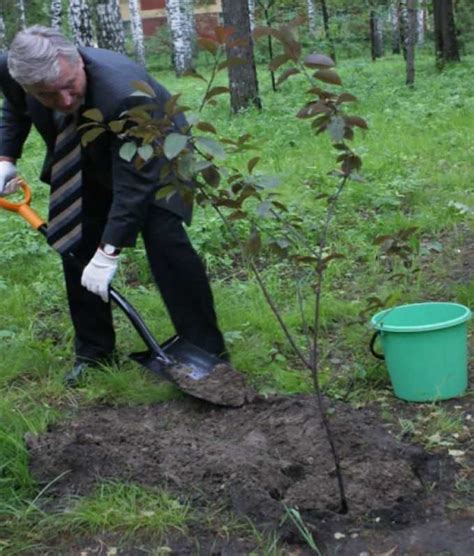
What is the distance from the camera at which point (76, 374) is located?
377cm

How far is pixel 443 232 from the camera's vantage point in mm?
5613

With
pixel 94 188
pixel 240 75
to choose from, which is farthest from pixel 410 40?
pixel 94 188

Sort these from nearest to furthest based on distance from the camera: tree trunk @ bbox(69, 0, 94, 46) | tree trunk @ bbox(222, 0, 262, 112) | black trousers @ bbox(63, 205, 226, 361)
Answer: black trousers @ bbox(63, 205, 226, 361)
tree trunk @ bbox(69, 0, 94, 46)
tree trunk @ bbox(222, 0, 262, 112)

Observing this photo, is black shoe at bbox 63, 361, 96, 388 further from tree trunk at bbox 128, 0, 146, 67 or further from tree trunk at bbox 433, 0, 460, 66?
tree trunk at bbox 128, 0, 146, 67

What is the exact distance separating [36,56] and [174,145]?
97 centimetres

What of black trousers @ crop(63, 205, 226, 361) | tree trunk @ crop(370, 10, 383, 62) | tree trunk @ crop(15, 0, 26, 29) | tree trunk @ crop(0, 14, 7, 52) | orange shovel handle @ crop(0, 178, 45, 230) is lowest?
tree trunk @ crop(370, 10, 383, 62)

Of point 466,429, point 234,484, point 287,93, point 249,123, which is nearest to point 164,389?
point 234,484

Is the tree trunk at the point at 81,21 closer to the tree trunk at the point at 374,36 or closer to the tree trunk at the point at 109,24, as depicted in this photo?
the tree trunk at the point at 109,24

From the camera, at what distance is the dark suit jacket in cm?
313

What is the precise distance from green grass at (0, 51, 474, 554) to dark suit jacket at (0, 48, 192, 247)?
0.53m

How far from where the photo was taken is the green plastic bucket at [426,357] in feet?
10.6

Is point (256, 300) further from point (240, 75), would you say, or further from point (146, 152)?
point (240, 75)

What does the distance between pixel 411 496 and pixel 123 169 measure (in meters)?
1.49

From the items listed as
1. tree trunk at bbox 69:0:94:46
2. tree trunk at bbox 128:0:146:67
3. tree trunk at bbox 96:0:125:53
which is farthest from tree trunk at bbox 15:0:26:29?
tree trunk at bbox 96:0:125:53
